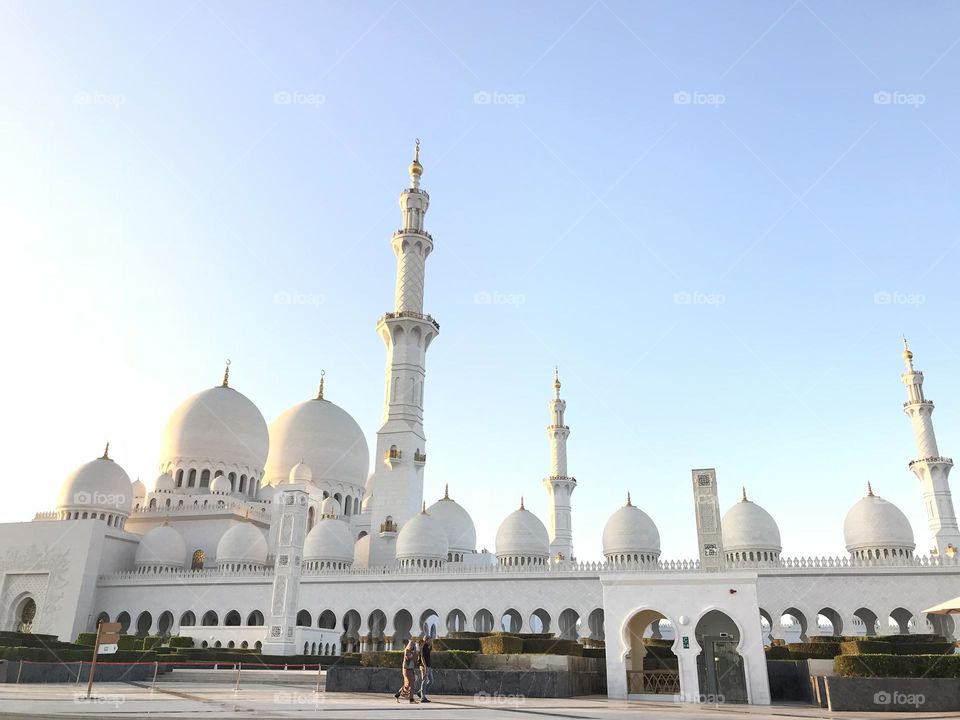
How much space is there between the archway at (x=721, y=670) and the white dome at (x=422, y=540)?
22.2 meters

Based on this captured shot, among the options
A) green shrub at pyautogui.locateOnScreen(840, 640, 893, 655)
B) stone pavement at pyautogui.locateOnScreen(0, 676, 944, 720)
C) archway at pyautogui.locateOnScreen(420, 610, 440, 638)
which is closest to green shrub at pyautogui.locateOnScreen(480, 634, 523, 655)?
stone pavement at pyautogui.locateOnScreen(0, 676, 944, 720)

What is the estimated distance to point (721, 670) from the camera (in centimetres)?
1656

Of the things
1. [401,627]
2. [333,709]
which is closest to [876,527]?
[401,627]

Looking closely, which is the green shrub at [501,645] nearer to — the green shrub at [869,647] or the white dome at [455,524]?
the green shrub at [869,647]

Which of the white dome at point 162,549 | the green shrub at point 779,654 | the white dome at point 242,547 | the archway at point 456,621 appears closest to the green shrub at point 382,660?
the green shrub at point 779,654

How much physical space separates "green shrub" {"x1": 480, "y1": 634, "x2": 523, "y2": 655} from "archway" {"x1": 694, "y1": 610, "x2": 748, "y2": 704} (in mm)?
4741

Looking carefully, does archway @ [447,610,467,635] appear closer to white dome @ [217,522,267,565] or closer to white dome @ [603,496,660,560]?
white dome @ [603,496,660,560]

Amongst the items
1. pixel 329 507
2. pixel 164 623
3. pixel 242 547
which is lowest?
pixel 164 623

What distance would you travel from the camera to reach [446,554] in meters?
38.2

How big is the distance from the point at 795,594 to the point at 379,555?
20.9m

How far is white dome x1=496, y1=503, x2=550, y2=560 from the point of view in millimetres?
38875

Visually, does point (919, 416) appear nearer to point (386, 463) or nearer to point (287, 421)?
point (386, 463)

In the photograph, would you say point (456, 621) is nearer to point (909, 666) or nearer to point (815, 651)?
point (815, 651)

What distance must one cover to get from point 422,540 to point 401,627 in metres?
4.40
